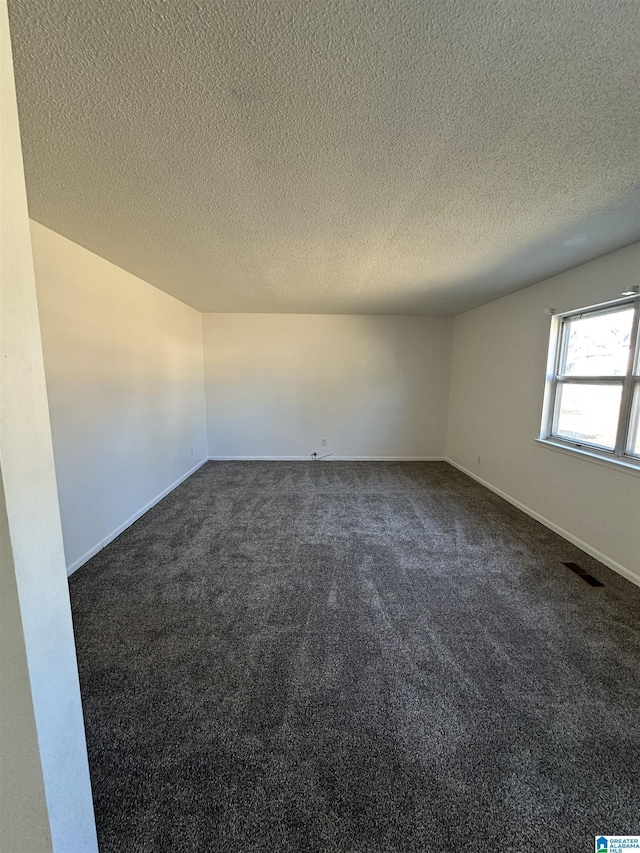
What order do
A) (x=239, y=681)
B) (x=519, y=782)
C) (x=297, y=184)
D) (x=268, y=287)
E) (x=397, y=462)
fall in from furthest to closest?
1. (x=397, y=462)
2. (x=268, y=287)
3. (x=297, y=184)
4. (x=239, y=681)
5. (x=519, y=782)

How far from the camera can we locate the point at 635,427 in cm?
229

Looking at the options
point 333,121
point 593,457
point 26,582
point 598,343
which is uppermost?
point 333,121

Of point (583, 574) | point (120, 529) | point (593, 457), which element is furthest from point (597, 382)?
point (120, 529)

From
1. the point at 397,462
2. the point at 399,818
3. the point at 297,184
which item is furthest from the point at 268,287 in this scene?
the point at 399,818

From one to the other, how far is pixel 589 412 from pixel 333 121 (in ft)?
9.65

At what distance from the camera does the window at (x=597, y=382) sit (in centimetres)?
230

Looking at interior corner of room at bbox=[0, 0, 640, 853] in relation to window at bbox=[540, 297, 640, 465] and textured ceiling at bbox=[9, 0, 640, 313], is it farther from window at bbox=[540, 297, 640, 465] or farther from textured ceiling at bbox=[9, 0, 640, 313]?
window at bbox=[540, 297, 640, 465]

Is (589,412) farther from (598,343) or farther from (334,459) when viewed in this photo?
(334,459)

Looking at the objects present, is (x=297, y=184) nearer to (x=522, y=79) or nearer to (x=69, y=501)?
(x=522, y=79)

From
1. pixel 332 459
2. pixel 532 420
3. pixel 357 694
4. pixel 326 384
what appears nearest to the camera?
pixel 357 694

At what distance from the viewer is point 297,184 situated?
1.54m

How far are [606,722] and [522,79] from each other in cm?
242

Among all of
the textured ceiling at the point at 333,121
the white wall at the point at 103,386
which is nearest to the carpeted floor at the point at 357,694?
the white wall at the point at 103,386

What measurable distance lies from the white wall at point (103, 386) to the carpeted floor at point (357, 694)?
49cm
